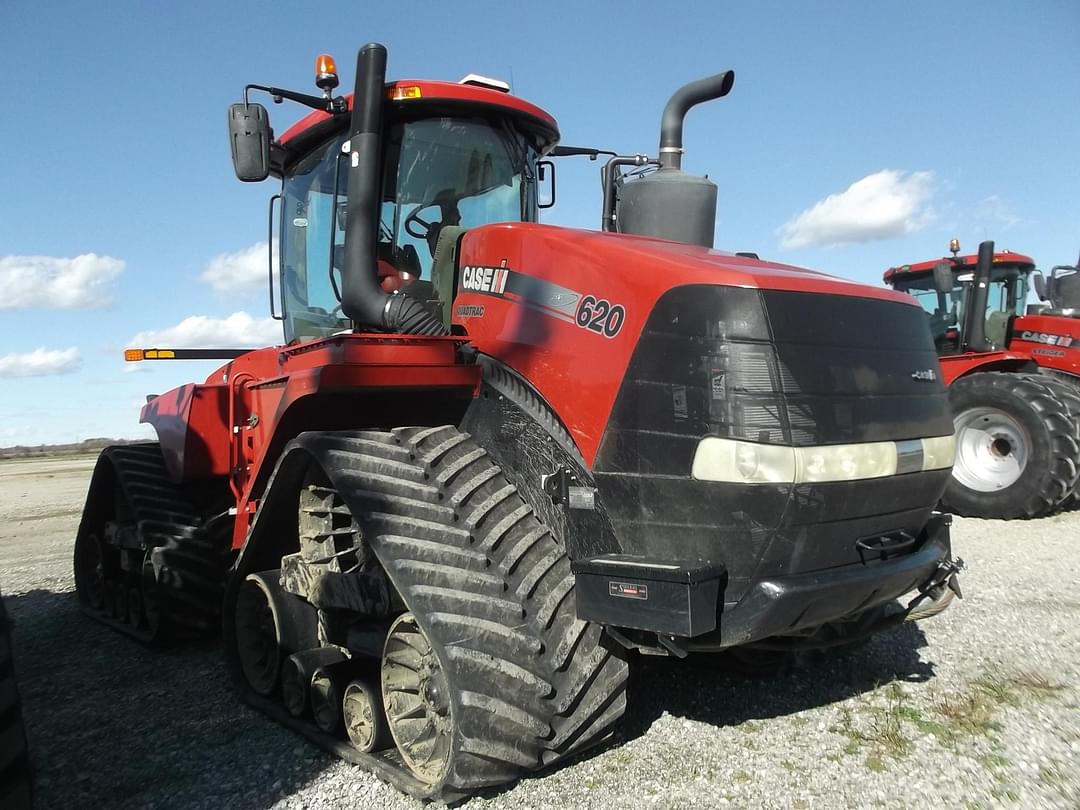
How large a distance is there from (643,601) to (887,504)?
0.85 m

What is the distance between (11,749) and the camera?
2301 mm

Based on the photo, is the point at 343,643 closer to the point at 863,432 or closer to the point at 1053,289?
the point at 863,432

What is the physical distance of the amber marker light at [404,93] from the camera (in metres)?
3.64

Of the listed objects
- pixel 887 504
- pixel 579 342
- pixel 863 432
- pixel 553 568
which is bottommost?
pixel 553 568

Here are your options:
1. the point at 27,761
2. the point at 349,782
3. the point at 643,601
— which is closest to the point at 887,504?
the point at 643,601

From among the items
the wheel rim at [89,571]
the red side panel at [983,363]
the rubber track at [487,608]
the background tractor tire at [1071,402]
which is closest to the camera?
the rubber track at [487,608]

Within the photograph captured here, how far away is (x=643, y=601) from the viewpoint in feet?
8.00

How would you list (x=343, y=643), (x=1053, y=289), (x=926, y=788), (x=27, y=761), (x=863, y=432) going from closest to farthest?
(x=27, y=761), (x=863, y=432), (x=926, y=788), (x=343, y=643), (x=1053, y=289)

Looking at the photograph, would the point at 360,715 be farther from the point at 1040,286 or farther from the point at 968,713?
the point at 1040,286

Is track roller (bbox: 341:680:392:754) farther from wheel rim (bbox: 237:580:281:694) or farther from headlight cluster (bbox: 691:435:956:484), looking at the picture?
headlight cluster (bbox: 691:435:956:484)

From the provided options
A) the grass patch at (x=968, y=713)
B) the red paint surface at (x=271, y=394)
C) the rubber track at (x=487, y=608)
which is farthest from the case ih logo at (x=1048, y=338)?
the rubber track at (x=487, y=608)

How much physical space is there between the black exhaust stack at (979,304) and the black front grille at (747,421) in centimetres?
718

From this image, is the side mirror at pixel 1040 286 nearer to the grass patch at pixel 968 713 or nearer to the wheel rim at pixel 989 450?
the wheel rim at pixel 989 450

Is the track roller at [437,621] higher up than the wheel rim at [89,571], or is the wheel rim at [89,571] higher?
the track roller at [437,621]
